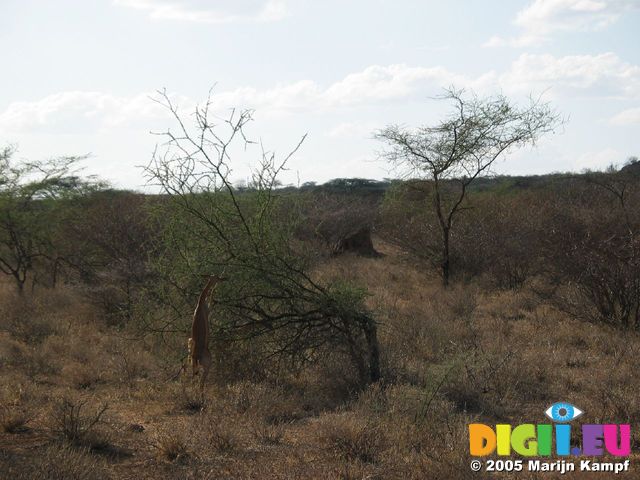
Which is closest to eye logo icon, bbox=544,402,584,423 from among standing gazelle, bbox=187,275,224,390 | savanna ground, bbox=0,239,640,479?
savanna ground, bbox=0,239,640,479

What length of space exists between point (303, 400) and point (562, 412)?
8.32 feet

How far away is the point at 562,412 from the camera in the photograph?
21.9ft

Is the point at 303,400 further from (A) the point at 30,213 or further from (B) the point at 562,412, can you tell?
(A) the point at 30,213

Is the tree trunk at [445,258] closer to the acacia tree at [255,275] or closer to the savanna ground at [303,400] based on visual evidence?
the savanna ground at [303,400]

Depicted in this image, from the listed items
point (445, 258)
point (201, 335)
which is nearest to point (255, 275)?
point (201, 335)

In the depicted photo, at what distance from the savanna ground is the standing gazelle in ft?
1.26

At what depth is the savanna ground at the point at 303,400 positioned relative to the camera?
5.42 metres

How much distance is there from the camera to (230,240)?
780cm

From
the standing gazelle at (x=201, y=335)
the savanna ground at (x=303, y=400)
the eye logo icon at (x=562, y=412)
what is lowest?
the eye logo icon at (x=562, y=412)

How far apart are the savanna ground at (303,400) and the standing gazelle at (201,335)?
0.38 meters

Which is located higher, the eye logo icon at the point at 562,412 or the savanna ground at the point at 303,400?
the savanna ground at the point at 303,400

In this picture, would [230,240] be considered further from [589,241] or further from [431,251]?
[431,251]

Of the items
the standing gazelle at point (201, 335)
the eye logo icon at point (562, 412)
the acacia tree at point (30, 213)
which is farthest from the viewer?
the acacia tree at point (30, 213)

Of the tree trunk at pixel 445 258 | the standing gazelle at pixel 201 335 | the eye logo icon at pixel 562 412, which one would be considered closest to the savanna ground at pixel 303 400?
the eye logo icon at pixel 562 412
